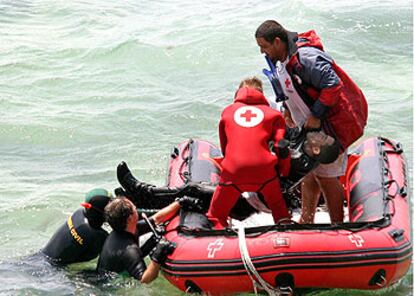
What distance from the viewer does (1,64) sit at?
13570mm

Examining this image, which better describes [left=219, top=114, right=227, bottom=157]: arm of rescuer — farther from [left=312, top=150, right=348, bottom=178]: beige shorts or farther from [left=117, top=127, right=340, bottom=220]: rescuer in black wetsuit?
[left=312, top=150, right=348, bottom=178]: beige shorts

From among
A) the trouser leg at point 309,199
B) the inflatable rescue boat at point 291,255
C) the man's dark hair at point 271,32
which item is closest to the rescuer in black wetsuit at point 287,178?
the trouser leg at point 309,199

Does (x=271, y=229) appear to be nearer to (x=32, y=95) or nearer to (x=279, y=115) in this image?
(x=279, y=115)

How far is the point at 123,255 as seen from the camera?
5.85 m

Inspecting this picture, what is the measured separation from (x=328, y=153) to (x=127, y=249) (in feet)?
4.96

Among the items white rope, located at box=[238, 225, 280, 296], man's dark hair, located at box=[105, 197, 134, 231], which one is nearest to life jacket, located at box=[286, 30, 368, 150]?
white rope, located at box=[238, 225, 280, 296]

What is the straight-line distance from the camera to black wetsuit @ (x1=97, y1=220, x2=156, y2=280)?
19.1 feet

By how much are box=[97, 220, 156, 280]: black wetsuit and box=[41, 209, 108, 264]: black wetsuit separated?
231mm

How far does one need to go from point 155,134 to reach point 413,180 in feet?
11.0

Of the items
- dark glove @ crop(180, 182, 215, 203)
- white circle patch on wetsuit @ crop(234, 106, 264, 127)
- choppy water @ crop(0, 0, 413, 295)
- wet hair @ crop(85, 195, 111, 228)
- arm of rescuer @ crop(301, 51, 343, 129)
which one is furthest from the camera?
choppy water @ crop(0, 0, 413, 295)

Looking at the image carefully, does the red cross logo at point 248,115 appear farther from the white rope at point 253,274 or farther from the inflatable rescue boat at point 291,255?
the white rope at point 253,274

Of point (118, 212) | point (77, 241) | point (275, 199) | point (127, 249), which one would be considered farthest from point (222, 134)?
point (77, 241)

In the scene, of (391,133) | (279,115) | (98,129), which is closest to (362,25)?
(391,133)

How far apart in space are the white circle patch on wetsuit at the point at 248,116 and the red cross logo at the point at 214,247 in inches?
32.2
